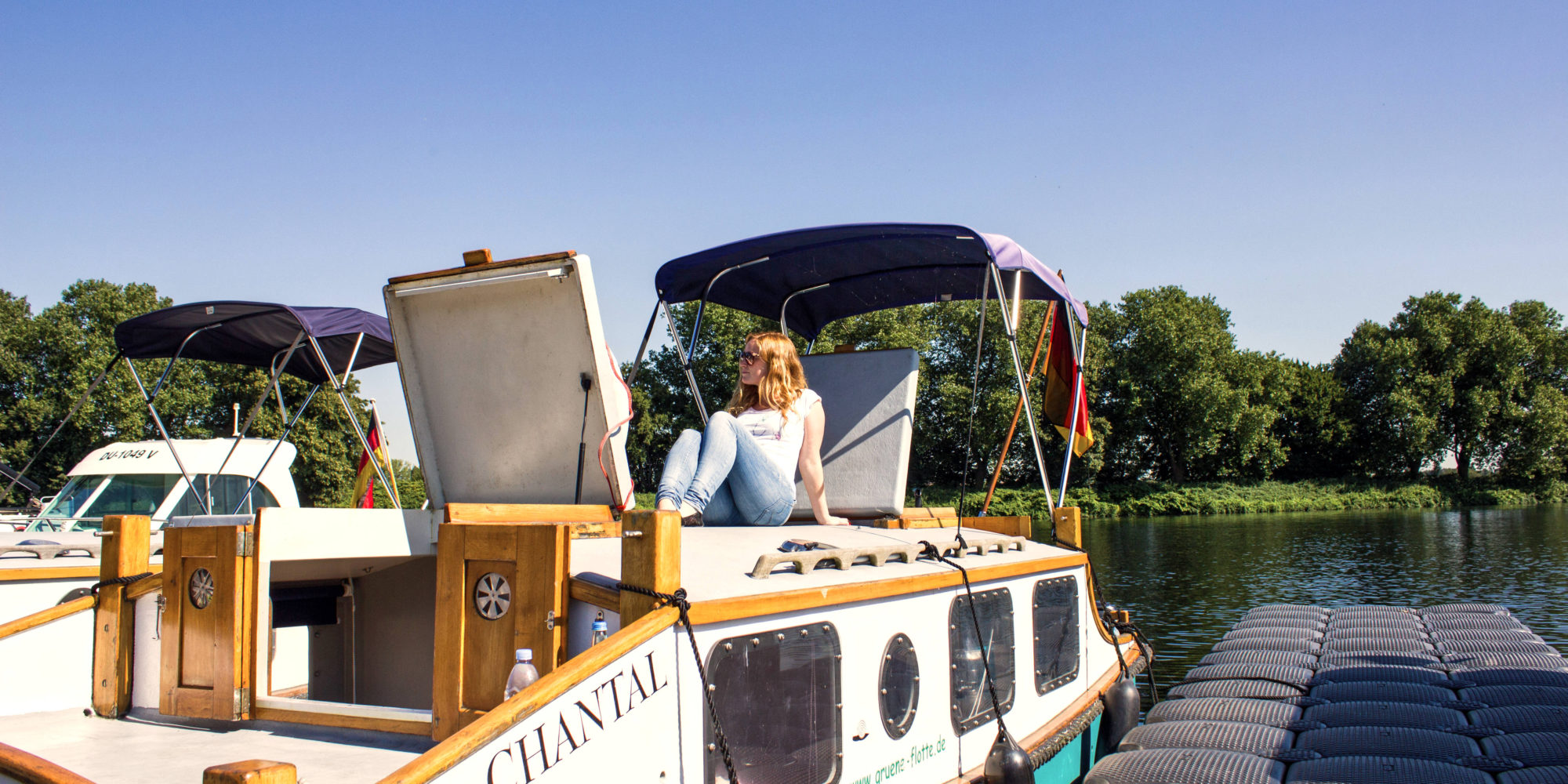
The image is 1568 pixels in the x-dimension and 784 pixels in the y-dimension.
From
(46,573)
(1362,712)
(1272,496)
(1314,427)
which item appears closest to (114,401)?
(46,573)

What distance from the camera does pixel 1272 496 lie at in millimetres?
53625

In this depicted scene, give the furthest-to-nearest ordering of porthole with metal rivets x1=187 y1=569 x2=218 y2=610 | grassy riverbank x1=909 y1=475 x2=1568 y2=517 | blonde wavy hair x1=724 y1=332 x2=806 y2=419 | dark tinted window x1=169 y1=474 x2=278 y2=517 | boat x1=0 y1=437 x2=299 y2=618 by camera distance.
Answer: grassy riverbank x1=909 y1=475 x2=1568 y2=517
dark tinted window x1=169 y1=474 x2=278 y2=517
boat x1=0 y1=437 x2=299 y2=618
blonde wavy hair x1=724 y1=332 x2=806 y2=419
porthole with metal rivets x1=187 y1=569 x2=218 y2=610

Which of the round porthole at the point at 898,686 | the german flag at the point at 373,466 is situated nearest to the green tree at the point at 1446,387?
the german flag at the point at 373,466

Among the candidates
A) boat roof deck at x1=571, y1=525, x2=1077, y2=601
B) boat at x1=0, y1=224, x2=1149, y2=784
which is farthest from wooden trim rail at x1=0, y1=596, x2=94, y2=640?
boat roof deck at x1=571, y1=525, x2=1077, y2=601

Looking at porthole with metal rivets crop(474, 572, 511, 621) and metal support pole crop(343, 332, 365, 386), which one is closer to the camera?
porthole with metal rivets crop(474, 572, 511, 621)

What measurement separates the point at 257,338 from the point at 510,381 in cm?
786

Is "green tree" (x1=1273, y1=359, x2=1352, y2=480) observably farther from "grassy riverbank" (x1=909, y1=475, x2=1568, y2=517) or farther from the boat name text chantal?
the boat name text chantal

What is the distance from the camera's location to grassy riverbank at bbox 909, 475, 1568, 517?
51.7 metres

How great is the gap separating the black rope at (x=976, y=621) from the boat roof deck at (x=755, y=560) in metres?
0.06

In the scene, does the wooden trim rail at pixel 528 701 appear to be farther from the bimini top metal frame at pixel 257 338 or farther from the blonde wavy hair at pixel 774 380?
the bimini top metal frame at pixel 257 338

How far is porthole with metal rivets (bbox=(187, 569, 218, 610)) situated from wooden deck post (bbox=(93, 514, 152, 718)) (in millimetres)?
542

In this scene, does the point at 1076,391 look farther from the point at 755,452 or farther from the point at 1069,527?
the point at 755,452

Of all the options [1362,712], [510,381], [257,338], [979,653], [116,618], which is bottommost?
[1362,712]

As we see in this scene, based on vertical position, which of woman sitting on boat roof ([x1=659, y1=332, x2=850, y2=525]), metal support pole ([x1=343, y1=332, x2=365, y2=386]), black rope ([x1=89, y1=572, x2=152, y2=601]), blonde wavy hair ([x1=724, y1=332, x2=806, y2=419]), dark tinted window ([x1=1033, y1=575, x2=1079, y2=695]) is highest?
metal support pole ([x1=343, y1=332, x2=365, y2=386])
